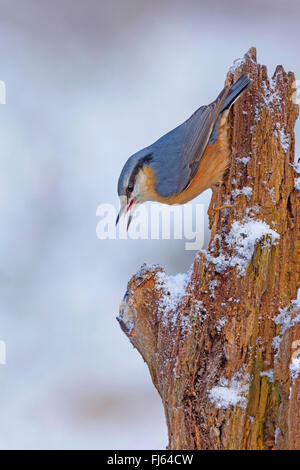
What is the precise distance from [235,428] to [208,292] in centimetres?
34

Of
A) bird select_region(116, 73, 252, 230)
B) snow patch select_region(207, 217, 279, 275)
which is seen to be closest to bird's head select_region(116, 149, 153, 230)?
bird select_region(116, 73, 252, 230)

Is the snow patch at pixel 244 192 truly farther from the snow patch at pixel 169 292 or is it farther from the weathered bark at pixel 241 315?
the snow patch at pixel 169 292

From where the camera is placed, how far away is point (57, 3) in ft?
12.9

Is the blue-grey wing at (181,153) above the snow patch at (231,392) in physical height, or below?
above

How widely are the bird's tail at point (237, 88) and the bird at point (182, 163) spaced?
1.2 inches

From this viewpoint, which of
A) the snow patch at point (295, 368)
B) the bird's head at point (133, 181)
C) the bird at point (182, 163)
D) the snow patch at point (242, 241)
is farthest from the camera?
the bird's head at point (133, 181)

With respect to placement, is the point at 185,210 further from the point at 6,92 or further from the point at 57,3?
the point at 57,3

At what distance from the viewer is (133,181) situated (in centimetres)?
188

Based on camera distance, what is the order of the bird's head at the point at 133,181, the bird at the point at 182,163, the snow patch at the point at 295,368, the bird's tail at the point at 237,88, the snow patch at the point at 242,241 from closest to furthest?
the snow patch at the point at 295,368
the snow patch at the point at 242,241
the bird's tail at the point at 237,88
the bird at the point at 182,163
the bird's head at the point at 133,181

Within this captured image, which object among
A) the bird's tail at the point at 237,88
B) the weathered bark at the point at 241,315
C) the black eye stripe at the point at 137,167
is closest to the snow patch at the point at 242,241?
the weathered bark at the point at 241,315

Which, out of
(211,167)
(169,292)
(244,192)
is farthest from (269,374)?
(211,167)


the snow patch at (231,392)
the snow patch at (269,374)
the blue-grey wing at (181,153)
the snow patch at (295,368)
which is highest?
the blue-grey wing at (181,153)

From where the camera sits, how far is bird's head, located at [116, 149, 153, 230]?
187 cm

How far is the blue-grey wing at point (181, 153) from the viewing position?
5.80 ft
